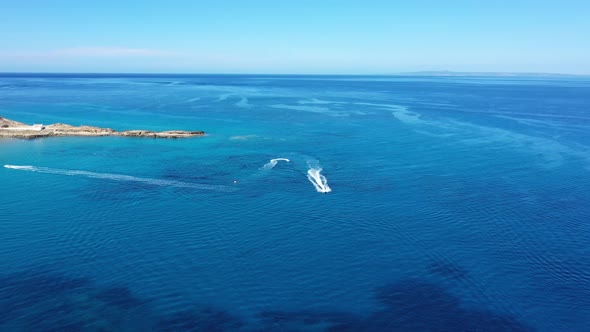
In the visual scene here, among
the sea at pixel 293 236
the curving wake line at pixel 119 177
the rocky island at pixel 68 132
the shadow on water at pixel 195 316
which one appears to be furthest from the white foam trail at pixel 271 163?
the shadow on water at pixel 195 316

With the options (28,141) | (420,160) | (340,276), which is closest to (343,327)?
(340,276)

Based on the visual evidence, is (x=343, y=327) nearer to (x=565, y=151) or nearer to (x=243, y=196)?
(x=243, y=196)

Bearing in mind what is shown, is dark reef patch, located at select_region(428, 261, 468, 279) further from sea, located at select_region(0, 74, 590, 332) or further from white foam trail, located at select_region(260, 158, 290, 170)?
white foam trail, located at select_region(260, 158, 290, 170)

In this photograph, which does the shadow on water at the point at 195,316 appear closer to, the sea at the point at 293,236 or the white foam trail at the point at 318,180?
the sea at the point at 293,236

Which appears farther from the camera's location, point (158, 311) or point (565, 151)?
point (565, 151)

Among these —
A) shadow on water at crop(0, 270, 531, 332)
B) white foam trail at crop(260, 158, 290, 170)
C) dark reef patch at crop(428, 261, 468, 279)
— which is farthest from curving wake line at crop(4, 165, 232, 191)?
dark reef patch at crop(428, 261, 468, 279)

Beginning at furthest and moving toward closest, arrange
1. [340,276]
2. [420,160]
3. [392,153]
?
[392,153]
[420,160]
[340,276]

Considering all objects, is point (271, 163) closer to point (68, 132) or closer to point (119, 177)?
point (119, 177)
